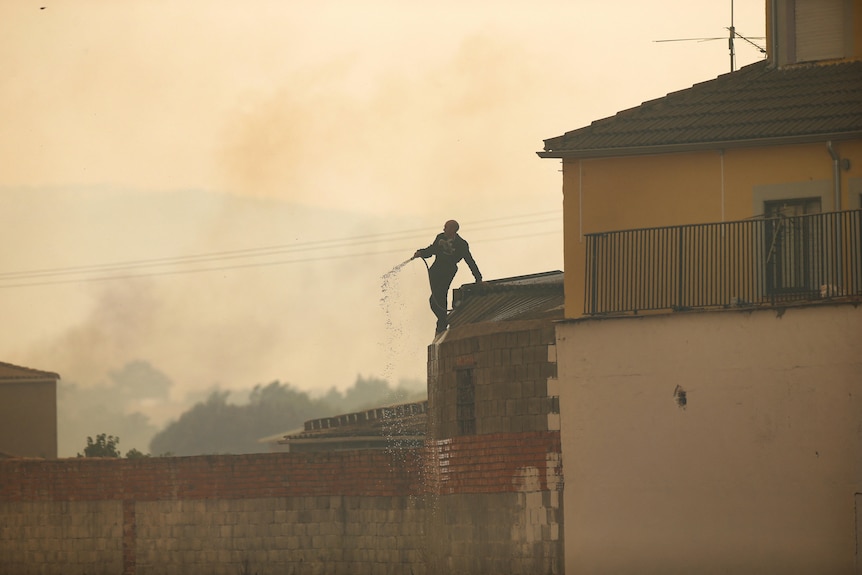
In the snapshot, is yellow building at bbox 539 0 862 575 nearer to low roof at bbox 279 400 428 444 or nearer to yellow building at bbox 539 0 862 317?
yellow building at bbox 539 0 862 317

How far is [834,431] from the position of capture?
21.0m

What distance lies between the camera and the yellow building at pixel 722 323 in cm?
2120

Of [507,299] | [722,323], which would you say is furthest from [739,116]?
[507,299]

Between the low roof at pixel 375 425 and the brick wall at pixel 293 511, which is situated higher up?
the low roof at pixel 375 425

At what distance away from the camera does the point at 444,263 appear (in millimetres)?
26781

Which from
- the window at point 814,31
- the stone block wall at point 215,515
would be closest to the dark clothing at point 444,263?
the stone block wall at point 215,515

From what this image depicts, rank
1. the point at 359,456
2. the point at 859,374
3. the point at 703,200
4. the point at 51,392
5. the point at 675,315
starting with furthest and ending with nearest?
the point at 51,392, the point at 359,456, the point at 703,200, the point at 675,315, the point at 859,374

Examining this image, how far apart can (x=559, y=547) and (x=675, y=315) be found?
11.5 ft

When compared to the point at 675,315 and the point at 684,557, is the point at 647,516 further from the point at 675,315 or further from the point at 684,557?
the point at 675,315

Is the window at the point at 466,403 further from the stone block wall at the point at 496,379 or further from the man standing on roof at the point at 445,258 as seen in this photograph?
the man standing on roof at the point at 445,258

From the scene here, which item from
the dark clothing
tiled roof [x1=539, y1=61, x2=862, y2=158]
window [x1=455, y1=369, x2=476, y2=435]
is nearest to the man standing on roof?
the dark clothing

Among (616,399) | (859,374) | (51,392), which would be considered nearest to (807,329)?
(859,374)

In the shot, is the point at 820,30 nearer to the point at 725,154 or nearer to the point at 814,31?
the point at 814,31

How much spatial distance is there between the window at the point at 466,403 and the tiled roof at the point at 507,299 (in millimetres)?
1471
